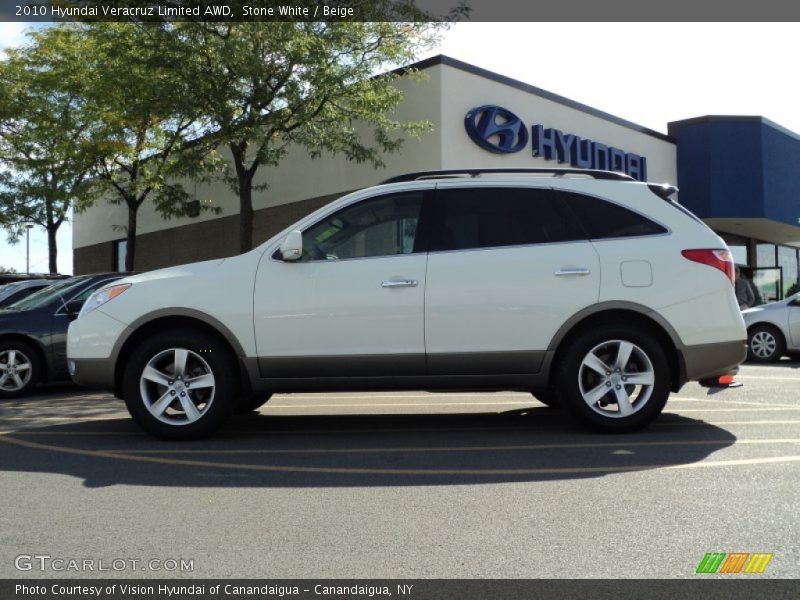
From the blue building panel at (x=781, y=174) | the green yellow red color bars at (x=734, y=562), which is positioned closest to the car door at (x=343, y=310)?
the green yellow red color bars at (x=734, y=562)

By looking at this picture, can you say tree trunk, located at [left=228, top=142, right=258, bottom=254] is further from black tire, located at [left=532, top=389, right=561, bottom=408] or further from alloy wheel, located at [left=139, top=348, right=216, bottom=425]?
alloy wheel, located at [left=139, top=348, right=216, bottom=425]

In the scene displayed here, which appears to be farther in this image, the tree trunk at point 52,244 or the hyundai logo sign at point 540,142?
the tree trunk at point 52,244

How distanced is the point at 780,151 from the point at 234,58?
19.7 meters

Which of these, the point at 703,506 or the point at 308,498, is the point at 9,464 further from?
the point at 703,506

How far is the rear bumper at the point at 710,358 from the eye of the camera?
6.38 metres

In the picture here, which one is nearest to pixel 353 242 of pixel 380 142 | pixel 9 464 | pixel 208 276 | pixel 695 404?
pixel 208 276

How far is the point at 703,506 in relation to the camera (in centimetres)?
437

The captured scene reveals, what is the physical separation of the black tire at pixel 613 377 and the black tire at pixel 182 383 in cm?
254

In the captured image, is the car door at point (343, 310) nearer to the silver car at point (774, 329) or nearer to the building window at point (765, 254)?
the silver car at point (774, 329)

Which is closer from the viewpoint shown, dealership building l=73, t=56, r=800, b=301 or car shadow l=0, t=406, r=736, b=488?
car shadow l=0, t=406, r=736, b=488

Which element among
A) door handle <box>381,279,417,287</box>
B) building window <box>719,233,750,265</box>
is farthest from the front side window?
building window <box>719,233,750,265</box>

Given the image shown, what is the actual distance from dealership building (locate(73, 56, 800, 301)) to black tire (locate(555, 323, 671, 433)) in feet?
39.7

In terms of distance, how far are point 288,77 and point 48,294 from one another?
6854 millimetres

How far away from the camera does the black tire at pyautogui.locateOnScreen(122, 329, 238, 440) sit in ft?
21.3
